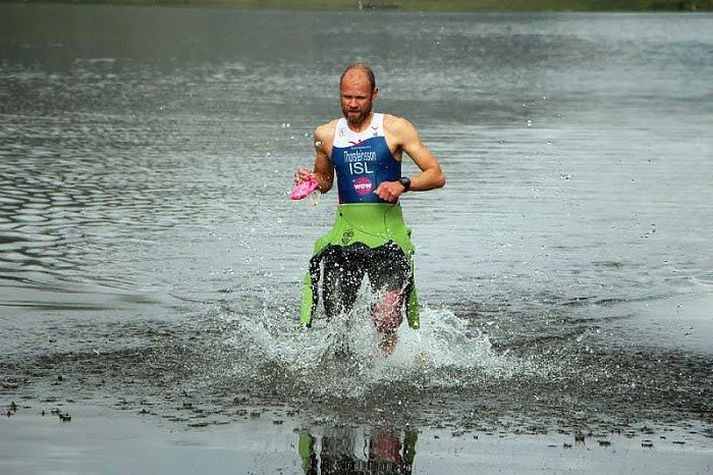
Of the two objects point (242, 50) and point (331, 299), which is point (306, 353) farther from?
point (242, 50)

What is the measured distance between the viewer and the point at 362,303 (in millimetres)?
9625

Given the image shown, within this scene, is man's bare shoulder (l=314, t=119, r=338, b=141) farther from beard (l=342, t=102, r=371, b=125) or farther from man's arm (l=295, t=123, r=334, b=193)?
beard (l=342, t=102, r=371, b=125)

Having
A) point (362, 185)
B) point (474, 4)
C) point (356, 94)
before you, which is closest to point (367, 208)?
point (362, 185)

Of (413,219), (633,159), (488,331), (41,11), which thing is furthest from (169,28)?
(488,331)

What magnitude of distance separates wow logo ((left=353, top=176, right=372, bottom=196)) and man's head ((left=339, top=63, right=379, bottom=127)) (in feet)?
1.21

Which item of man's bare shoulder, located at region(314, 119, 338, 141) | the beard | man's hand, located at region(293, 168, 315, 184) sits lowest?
man's hand, located at region(293, 168, 315, 184)

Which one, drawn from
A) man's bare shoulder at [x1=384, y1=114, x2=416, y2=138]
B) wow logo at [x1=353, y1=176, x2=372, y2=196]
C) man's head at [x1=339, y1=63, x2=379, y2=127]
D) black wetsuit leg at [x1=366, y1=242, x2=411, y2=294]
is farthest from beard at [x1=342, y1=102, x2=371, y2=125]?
black wetsuit leg at [x1=366, y1=242, x2=411, y2=294]

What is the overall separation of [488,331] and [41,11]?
96660 millimetres

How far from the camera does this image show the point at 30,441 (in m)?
7.99

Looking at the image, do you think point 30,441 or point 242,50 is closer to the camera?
point 30,441

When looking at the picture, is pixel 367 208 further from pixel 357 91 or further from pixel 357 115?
pixel 357 91

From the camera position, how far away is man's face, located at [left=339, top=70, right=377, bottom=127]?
900 cm

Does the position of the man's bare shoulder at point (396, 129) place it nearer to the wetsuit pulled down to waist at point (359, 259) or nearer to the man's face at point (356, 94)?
the man's face at point (356, 94)

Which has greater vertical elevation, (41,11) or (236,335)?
(41,11)
